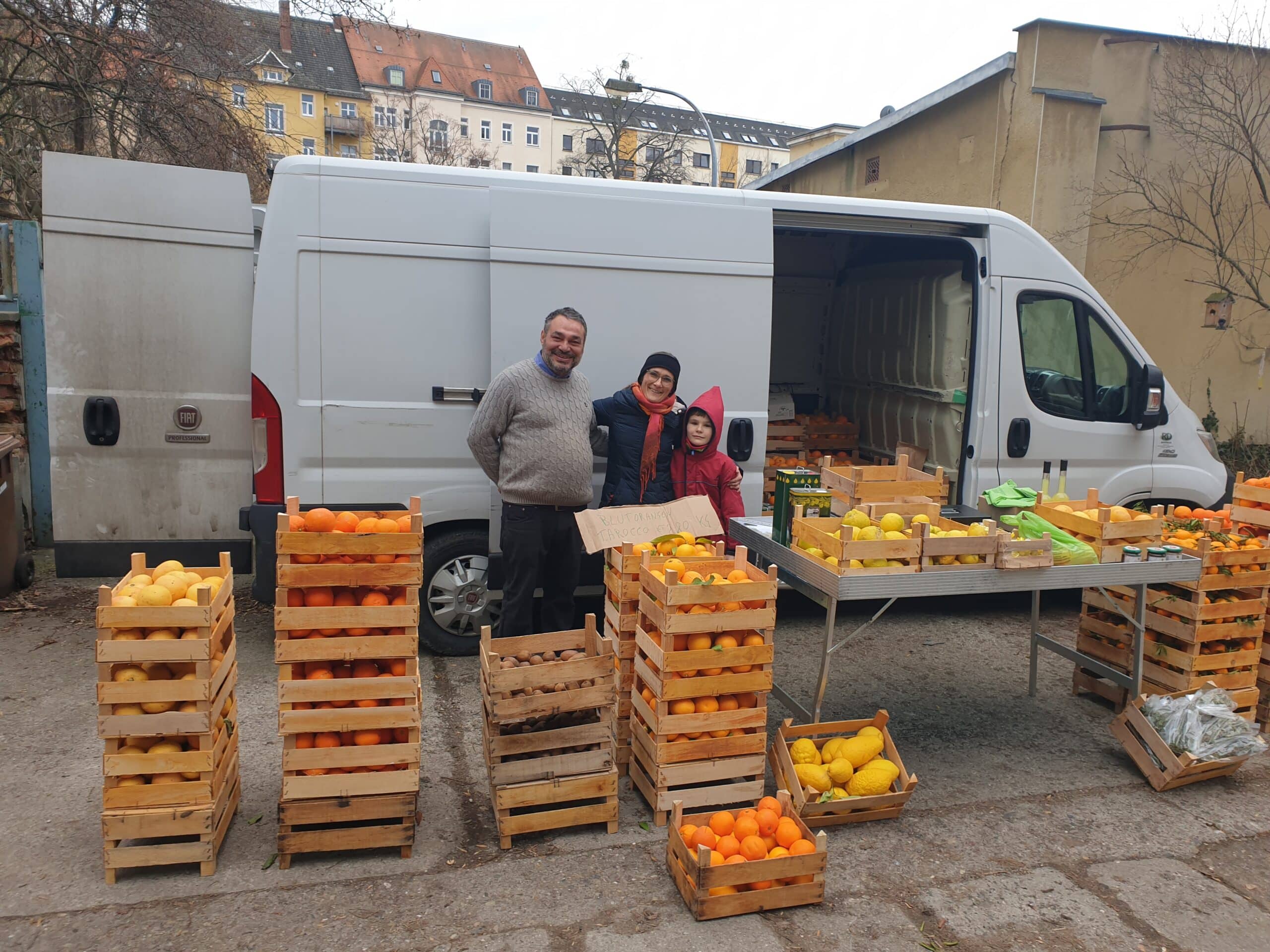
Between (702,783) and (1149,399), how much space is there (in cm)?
432

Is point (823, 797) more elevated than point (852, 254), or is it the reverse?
point (852, 254)

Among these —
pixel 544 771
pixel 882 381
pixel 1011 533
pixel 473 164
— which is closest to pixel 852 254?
pixel 882 381

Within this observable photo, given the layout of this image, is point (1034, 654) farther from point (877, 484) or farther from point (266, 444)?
point (266, 444)

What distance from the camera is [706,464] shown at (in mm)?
4961

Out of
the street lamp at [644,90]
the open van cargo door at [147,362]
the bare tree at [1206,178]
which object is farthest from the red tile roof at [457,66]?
the open van cargo door at [147,362]

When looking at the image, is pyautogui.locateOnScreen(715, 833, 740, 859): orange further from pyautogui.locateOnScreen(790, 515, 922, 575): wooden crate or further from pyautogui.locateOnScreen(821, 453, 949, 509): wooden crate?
pyautogui.locateOnScreen(821, 453, 949, 509): wooden crate

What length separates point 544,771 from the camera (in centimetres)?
342

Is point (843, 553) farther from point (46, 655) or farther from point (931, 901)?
point (46, 655)

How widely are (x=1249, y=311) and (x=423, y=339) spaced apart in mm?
11311

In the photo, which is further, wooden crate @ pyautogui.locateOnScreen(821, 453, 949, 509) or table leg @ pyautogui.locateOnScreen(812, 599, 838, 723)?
wooden crate @ pyautogui.locateOnScreen(821, 453, 949, 509)

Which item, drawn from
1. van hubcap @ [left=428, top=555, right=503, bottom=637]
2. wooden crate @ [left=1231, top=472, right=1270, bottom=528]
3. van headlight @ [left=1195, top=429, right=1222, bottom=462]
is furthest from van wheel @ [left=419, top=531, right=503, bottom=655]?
van headlight @ [left=1195, top=429, right=1222, bottom=462]

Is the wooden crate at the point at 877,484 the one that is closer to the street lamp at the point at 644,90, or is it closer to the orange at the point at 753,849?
the orange at the point at 753,849

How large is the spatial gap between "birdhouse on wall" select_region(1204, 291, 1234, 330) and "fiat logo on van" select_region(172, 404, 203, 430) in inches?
463

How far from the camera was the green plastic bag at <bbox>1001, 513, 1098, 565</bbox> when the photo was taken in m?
4.03
